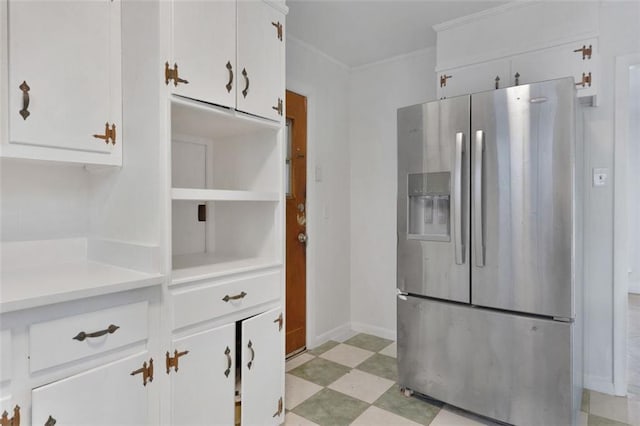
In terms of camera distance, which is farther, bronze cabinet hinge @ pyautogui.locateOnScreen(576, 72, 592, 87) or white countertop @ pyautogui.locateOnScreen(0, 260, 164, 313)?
bronze cabinet hinge @ pyautogui.locateOnScreen(576, 72, 592, 87)

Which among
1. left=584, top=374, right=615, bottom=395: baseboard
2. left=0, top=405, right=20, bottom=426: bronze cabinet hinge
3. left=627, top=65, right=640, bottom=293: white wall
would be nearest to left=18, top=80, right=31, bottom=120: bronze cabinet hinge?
left=0, top=405, right=20, bottom=426: bronze cabinet hinge

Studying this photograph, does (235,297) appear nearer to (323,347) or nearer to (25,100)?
(25,100)

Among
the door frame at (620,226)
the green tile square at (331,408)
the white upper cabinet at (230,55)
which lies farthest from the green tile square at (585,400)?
the white upper cabinet at (230,55)

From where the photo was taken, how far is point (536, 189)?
6.07ft

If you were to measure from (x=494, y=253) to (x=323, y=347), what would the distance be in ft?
5.76

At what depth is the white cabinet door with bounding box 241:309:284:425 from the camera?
170 centimetres

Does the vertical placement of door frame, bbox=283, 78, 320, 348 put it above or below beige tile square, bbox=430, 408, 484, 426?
above

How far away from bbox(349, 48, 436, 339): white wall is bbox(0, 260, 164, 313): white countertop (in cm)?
232

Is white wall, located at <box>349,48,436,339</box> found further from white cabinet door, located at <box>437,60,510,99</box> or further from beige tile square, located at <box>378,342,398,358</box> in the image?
white cabinet door, located at <box>437,60,510,99</box>

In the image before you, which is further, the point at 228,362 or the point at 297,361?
the point at 297,361

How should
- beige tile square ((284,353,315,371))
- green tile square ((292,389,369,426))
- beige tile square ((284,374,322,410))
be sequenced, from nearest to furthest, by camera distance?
green tile square ((292,389,369,426))
beige tile square ((284,374,322,410))
beige tile square ((284,353,315,371))

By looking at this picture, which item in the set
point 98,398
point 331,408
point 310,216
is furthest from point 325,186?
point 98,398

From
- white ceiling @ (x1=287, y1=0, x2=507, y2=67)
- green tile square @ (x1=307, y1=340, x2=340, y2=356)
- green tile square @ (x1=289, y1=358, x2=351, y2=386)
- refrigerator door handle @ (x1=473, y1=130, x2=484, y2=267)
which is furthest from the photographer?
green tile square @ (x1=307, y1=340, x2=340, y2=356)

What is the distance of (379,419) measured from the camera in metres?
2.09
